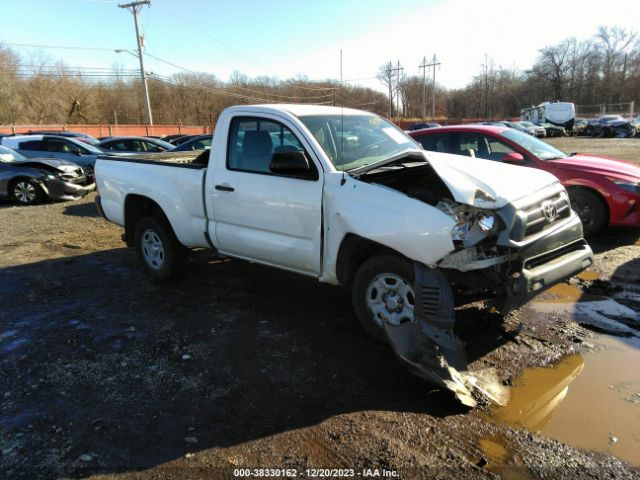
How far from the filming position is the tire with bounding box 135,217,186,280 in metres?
5.77

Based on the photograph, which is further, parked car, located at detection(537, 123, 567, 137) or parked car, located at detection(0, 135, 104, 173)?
parked car, located at detection(537, 123, 567, 137)

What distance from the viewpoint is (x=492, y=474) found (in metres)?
2.61

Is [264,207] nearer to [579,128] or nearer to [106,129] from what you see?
[106,129]

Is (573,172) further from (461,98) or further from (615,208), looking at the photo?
(461,98)

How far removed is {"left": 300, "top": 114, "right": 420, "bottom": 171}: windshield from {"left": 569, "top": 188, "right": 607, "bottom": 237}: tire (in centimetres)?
330

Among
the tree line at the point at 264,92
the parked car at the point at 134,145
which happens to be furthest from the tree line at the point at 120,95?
the parked car at the point at 134,145

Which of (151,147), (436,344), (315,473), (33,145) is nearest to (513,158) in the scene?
(436,344)

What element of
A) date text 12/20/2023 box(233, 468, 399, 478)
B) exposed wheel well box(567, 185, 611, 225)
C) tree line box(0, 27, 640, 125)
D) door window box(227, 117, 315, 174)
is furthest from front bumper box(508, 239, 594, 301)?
tree line box(0, 27, 640, 125)

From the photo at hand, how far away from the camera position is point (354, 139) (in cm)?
468

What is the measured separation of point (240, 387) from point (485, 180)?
253cm

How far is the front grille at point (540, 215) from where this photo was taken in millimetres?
3507

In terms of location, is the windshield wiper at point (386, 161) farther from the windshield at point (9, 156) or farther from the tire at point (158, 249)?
the windshield at point (9, 156)

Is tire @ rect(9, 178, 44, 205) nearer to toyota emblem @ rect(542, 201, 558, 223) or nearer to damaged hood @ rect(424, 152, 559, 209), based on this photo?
damaged hood @ rect(424, 152, 559, 209)

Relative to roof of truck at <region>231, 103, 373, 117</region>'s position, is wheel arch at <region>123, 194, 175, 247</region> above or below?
below
